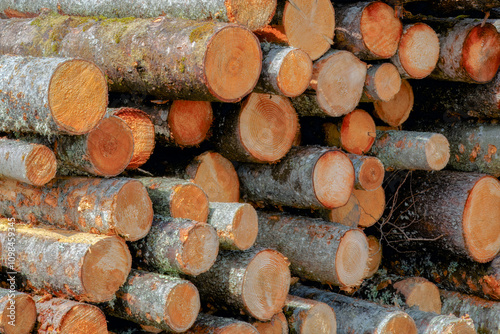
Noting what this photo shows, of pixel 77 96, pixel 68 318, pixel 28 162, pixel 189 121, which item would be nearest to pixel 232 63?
pixel 189 121

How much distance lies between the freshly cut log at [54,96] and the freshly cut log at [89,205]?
11.7 inches

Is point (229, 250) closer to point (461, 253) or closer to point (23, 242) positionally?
point (23, 242)

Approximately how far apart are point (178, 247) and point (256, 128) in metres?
1.07

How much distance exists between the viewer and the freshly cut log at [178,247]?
8.48 ft

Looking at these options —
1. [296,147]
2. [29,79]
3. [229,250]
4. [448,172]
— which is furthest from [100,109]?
[448,172]

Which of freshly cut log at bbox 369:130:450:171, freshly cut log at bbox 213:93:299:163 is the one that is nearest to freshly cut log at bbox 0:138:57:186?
freshly cut log at bbox 213:93:299:163

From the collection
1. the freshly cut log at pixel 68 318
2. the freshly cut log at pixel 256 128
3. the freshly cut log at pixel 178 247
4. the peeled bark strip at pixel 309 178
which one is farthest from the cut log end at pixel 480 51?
the freshly cut log at pixel 68 318

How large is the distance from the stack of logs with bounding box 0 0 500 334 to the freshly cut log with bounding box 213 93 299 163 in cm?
1

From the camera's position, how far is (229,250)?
9.66 ft

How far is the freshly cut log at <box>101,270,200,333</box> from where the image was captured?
2.44 metres

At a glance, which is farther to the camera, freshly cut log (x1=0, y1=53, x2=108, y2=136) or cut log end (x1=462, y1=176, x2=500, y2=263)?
cut log end (x1=462, y1=176, x2=500, y2=263)

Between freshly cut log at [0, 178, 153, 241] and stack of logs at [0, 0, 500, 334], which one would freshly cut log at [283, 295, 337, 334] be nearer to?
stack of logs at [0, 0, 500, 334]

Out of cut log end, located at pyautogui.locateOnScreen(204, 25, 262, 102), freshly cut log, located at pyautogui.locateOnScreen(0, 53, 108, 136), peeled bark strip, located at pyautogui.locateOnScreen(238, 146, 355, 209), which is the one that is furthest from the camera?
peeled bark strip, located at pyautogui.locateOnScreen(238, 146, 355, 209)

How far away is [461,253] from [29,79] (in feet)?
9.71
